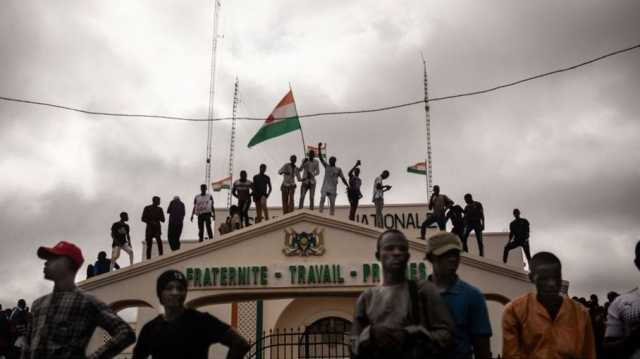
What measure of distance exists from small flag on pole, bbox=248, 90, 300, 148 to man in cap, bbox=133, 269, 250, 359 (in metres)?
13.4

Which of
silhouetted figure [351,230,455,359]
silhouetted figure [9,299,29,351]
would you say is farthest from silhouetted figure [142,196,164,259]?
silhouetted figure [351,230,455,359]

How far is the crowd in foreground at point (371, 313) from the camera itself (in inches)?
156

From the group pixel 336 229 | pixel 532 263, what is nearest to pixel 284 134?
pixel 336 229

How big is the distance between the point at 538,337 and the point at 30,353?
11.1 feet

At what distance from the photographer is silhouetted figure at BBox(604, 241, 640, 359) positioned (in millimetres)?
4633

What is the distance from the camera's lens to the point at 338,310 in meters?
20.9

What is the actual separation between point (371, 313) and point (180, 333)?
1.27 metres

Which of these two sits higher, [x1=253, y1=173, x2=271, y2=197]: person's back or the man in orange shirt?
[x1=253, y1=173, x2=271, y2=197]: person's back

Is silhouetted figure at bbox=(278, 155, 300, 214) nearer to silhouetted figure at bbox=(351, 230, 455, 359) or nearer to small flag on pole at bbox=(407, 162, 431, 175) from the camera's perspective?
small flag on pole at bbox=(407, 162, 431, 175)

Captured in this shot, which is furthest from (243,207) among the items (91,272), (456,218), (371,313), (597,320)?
(371,313)

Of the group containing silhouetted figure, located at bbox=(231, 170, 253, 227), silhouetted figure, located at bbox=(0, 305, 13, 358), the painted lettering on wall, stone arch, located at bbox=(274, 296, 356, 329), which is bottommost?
silhouetted figure, located at bbox=(0, 305, 13, 358)

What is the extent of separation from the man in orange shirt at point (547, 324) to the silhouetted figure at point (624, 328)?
446 mm

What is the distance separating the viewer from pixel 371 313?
3713 millimetres

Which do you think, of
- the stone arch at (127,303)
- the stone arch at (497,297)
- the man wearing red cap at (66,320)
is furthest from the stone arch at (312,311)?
the man wearing red cap at (66,320)
